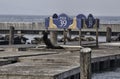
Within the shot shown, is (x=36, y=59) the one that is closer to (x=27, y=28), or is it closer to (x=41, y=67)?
(x=41, y=67)

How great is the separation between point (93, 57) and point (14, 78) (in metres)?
13.3

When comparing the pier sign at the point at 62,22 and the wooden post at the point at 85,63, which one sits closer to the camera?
the wooden post at the point at 85,63

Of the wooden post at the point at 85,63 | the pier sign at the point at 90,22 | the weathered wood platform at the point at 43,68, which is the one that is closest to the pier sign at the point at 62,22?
the pier sign at the point at 90,22

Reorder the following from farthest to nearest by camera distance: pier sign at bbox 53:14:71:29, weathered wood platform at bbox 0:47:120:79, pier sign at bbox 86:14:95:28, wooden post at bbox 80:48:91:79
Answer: pier sign at bbox 86:14:95:28
pier sign at bbox 53:14:71:29
weathered wood platform at bbox 0:47:120:79
wooden post at bbox 80:48:91:79

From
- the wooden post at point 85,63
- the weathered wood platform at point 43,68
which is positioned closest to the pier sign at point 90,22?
the weathered wood platform at point 43,68

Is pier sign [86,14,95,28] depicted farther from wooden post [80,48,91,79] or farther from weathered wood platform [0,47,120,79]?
wooden post [80,48,91,79]

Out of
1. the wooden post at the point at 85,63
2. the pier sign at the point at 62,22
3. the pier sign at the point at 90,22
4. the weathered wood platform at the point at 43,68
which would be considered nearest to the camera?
the wooden post at the point at 85,63

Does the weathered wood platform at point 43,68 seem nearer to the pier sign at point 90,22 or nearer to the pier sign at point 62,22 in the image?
the pier sign at point 62,22

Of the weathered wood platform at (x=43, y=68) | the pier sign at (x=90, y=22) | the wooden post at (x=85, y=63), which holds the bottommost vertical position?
the weathered wood platform at (x=43, y=68)

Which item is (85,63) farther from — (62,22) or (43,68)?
(62,22)

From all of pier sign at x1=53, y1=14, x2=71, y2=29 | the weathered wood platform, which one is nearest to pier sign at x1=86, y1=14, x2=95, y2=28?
pier sign at x1=53, y1=14, x2=71, y2=29

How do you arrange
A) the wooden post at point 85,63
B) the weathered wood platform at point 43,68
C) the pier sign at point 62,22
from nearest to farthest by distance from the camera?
the wooden post at point 85,63 < the weathered wood platform at point 43,68 < the pier sign at point 62,22

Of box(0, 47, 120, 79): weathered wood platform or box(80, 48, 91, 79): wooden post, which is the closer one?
box(80, 48, 91, 79): wooden post

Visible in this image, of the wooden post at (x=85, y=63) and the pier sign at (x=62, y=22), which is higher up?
the pier sign at (x=62, y=22)
